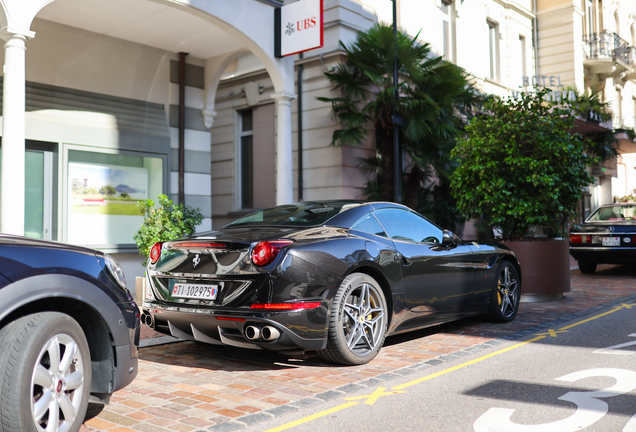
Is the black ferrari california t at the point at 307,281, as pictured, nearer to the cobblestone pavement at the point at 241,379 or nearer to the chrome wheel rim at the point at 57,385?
the cobblestone pavement at the point at 241,379

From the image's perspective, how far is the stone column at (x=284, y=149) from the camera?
10.8m

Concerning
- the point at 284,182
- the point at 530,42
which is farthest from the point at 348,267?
the point at 530,42

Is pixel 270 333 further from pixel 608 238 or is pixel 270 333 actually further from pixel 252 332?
pixel 608 238

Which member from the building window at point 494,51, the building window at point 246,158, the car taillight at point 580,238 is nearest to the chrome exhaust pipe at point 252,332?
the car taillight at point 580,238

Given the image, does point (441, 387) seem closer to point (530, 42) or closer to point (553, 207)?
point (553, 207)

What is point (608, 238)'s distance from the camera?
12.2m

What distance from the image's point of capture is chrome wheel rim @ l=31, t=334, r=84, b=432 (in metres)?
2.84

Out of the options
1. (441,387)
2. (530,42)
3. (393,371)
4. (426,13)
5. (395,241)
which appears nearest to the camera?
(441,387)

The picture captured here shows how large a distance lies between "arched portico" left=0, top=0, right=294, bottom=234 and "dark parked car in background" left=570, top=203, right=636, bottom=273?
6337 millimetres

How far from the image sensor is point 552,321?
7.14 meters

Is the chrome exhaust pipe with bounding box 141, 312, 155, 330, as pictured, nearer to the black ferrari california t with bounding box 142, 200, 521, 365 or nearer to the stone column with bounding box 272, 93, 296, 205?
the black ferrari california t with bounding box 142, 200, 521, 365

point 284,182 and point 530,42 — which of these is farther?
point 530,42

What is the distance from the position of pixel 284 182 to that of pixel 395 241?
18.4 feet

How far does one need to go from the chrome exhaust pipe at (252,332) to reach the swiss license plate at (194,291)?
417 millimetres
